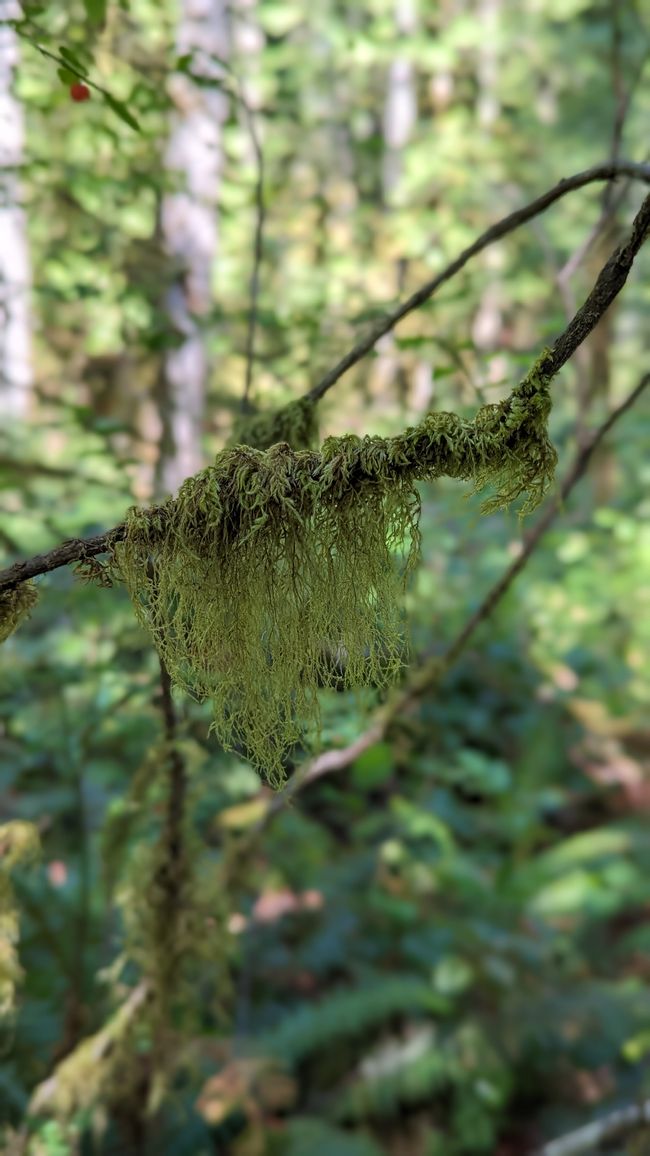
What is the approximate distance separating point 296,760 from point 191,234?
2.82m

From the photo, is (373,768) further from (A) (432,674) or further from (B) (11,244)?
(B) (11,244)

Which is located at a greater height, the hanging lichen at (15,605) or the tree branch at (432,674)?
the tree branch at (432,674)

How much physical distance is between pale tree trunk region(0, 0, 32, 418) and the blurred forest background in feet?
0.13

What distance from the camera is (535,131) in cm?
754

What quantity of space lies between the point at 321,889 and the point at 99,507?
2.10m

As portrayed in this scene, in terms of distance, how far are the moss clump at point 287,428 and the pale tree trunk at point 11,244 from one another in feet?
2.62

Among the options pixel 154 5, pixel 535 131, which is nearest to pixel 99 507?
pixel 154 5

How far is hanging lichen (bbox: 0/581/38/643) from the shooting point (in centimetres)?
117

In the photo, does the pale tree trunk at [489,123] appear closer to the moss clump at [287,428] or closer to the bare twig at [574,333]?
the moss clump at [287,428]

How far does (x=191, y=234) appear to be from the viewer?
12.0 ft

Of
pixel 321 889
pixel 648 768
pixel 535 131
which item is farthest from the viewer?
pixel 535 131

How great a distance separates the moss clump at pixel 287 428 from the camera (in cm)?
165

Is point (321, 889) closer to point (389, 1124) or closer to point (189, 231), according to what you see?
point (389, 1124)

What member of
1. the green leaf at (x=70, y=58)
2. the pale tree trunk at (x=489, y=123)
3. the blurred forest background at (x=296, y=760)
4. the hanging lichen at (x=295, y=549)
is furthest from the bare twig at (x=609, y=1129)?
the pale tree trunk at (x=489, y=123)
